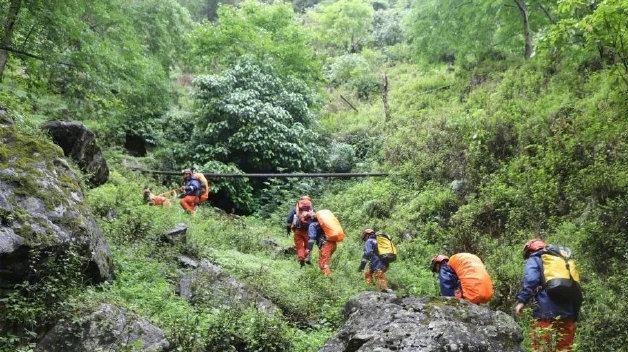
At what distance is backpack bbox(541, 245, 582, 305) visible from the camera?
627cm

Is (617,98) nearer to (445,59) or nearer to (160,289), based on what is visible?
(160,289)

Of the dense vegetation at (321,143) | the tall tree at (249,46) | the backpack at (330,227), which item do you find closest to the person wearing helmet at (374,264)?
the dense vegetation at (321,143)

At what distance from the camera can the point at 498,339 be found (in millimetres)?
4934

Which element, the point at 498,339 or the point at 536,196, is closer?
the point at 498,339

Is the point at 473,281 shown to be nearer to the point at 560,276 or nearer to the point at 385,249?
the point at 560,276

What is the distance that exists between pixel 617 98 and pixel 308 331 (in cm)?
819

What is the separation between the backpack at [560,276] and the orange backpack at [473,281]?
2.72 ft

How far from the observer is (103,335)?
535cm

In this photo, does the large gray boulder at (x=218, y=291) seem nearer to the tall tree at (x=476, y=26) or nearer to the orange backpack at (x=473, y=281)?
the orange backpack at (x=473, y=281)

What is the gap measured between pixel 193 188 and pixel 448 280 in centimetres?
734

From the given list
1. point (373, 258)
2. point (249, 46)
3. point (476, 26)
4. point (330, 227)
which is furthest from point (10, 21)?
point (476, 26)

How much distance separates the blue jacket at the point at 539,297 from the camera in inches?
250

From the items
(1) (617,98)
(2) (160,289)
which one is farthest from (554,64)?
(2) (160,289)

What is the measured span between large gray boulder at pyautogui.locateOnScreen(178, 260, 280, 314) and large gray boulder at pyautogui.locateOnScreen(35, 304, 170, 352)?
1.58 m
